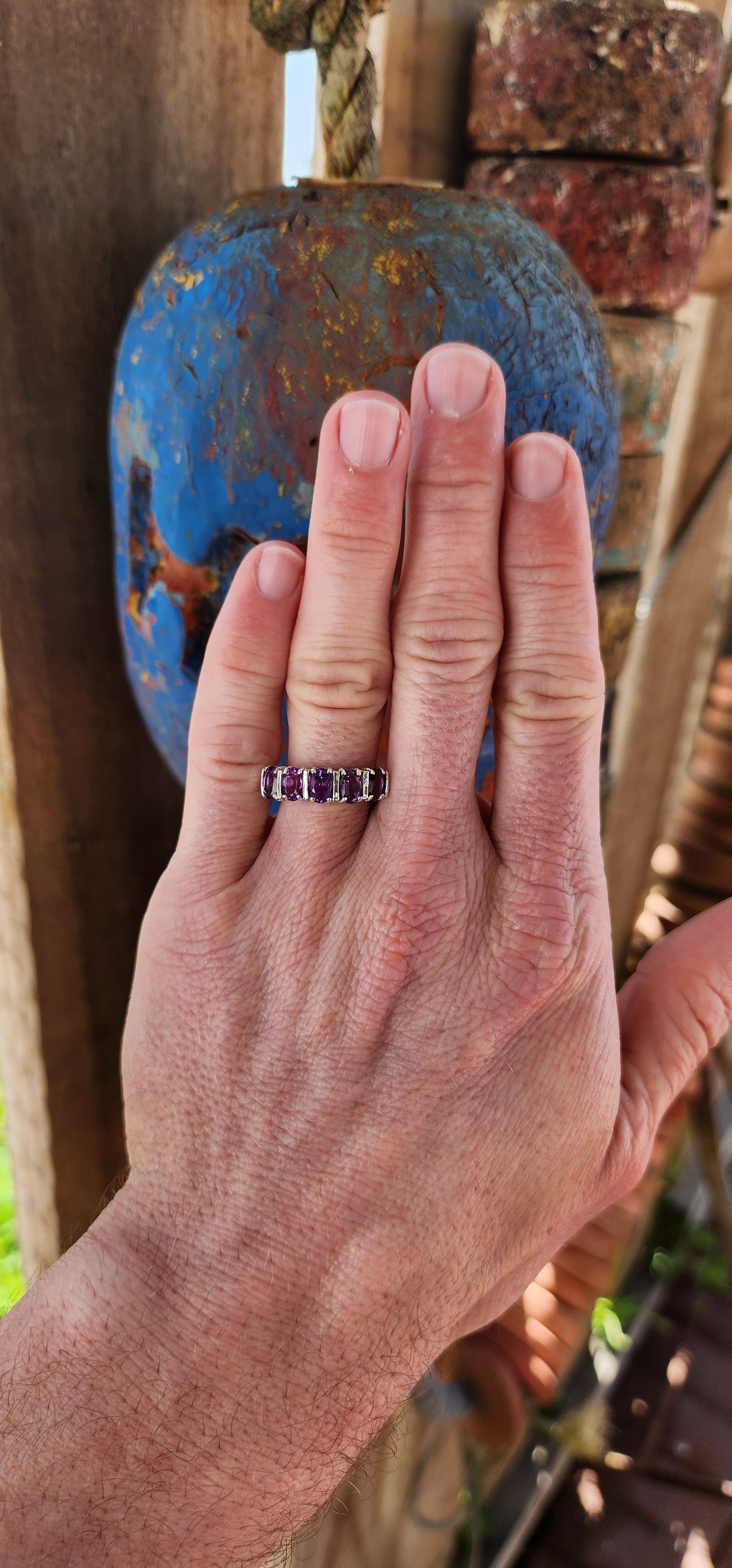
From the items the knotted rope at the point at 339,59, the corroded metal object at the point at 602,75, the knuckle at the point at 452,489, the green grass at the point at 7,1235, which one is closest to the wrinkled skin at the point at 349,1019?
the knuckle at the point at 452,489

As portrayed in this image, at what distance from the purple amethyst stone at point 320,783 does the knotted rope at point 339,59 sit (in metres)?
0.45

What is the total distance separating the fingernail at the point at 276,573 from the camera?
0.64 m

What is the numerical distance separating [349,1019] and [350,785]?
0.50ft

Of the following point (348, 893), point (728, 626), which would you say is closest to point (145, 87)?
point (348, 893)

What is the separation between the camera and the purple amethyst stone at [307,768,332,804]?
0.65 metres

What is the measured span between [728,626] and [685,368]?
2.56 ft

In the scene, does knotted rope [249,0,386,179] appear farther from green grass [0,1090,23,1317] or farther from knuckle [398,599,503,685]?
green grass [0,1090,23,1317]

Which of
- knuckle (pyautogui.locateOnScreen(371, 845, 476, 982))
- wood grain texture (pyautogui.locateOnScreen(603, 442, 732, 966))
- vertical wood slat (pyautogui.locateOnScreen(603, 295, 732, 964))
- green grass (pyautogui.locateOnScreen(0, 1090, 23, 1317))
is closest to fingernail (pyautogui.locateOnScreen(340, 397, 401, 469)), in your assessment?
knuckle (pyautogui.locateOnScreen(371, 845, 476, 982))

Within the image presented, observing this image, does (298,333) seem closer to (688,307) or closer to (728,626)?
(688,307)

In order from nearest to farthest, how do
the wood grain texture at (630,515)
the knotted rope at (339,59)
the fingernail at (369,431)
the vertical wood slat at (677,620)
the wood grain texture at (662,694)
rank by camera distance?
1. the fingernail at (369,431)
2. the knotted rope at (339,59)
3. the wood grain texture at (630,515)
4. the vertical wood slat at (677,620)
5. the wood grain texture at (662,694)

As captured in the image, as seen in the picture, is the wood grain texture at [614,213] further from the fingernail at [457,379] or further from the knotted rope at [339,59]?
the fingernail at [457,379]

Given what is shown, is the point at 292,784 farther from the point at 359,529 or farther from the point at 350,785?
the point at 359,529

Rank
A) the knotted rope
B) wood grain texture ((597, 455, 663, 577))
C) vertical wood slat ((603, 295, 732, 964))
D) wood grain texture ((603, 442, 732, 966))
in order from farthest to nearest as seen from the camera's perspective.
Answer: wood grain texture ((603, 442, 732, 966))
vertical wood slat ((603, 295, 732, 964))
wood grain texture ((597, 455, 663, 577))
the knotted rope

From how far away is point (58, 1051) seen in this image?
1034 millimetres
